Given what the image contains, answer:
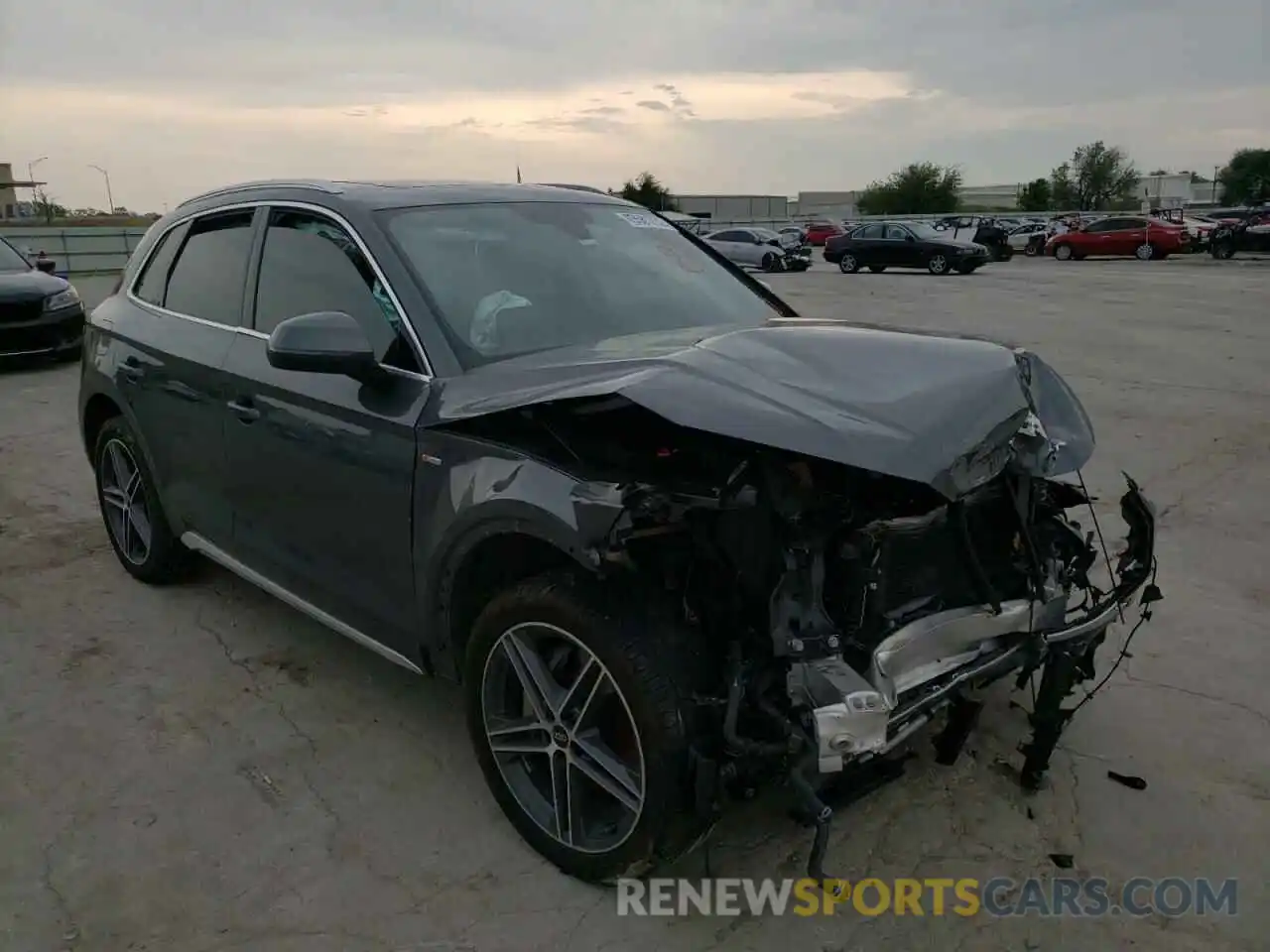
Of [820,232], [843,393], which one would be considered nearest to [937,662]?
[843,393]

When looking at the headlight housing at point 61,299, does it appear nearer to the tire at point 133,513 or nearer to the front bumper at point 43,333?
the front bumper at point 43,333

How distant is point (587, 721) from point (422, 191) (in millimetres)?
2105

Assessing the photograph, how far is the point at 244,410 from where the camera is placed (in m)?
3.72

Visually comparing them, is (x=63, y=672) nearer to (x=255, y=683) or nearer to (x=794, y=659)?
(x=255, y=683)

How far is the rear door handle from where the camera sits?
367cm

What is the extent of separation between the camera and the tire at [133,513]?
467 cm

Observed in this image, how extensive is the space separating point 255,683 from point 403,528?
1360mm

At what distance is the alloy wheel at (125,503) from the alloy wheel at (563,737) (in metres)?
2.66

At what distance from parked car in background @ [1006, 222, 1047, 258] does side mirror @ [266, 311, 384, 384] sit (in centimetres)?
3590

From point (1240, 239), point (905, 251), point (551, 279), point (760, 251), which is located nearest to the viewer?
point (551, 279)

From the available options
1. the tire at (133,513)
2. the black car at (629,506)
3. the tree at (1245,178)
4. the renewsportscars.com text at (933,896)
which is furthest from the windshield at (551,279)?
the tree at (1245,178)

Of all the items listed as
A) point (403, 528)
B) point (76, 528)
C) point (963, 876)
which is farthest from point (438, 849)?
point (76, 528)

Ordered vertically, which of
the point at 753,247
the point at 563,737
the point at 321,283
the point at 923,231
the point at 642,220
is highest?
the point at 923,231

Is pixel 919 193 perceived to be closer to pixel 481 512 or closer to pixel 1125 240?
pixel 1125 240
